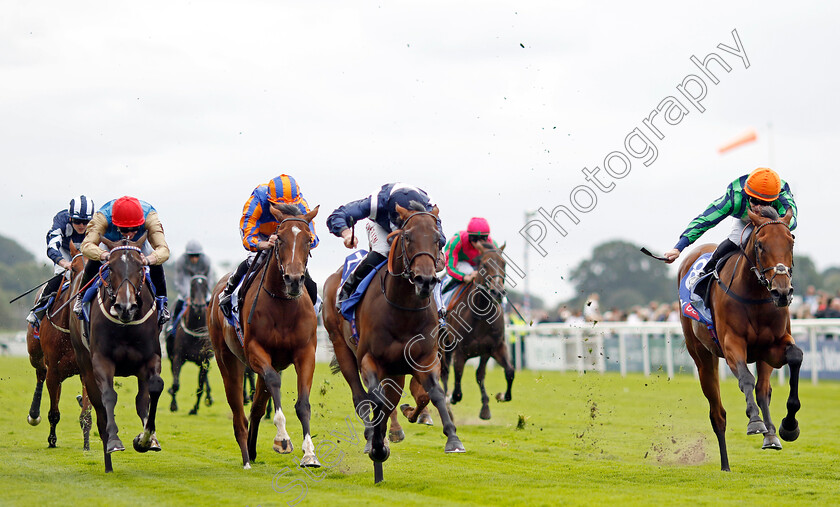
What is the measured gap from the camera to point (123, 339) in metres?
7.96

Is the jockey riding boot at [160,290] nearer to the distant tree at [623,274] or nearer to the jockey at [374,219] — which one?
the jockey at [374,219]

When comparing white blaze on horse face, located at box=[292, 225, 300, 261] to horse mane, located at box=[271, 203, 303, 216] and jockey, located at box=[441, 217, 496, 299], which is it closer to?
horse mane, located at box=[271, 203, 303, 216]

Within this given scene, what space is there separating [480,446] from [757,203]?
11.9 ft

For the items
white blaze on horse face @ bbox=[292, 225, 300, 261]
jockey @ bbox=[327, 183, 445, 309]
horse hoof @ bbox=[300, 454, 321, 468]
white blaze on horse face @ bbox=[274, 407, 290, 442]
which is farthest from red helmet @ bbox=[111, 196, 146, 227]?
horse hoof @ bbox=[300, 454, 321, 468]

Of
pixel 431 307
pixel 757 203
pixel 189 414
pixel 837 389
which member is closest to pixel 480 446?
pixel 431 307

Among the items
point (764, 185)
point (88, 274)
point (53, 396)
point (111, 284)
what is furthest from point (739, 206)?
point (53, 396)

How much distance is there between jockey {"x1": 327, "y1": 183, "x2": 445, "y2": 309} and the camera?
25.5ft

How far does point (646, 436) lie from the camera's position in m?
11.1

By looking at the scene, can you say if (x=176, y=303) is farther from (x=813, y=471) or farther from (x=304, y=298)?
(x=813, y=471)

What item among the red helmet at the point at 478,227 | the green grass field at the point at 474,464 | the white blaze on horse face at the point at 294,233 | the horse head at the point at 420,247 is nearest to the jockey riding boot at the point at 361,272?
the white blaze on horse face at the point at 294,233

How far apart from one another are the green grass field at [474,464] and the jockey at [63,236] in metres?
1.54

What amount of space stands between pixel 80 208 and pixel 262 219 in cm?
236

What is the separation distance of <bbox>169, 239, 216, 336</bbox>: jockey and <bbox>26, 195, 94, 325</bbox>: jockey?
11.3 ft

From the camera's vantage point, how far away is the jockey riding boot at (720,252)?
8.34m
